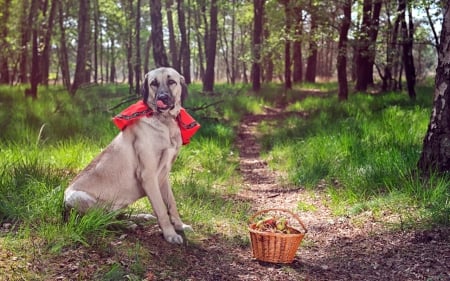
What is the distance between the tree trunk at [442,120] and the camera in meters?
4.81

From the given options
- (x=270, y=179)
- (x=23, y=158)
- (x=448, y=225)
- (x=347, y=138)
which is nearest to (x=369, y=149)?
(x=347, y=138)

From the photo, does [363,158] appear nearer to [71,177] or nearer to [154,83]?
[154,83]

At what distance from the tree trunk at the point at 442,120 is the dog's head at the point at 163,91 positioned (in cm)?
257

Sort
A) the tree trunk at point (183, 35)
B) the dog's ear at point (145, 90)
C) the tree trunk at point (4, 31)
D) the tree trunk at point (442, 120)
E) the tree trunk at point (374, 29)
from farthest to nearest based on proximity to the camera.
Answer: the tree trunk at point (183, 35), the tree trunk at point (4, 31), the tree trunk at point (374, 29), the tree trunk at point (442, 120), the dog's ear at point (145, 90)

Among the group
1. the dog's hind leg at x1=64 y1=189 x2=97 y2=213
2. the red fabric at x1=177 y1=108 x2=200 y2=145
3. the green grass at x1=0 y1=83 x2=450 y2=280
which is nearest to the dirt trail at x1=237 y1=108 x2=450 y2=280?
the green grass at x1=0 y1=83 x2=450 y2=280

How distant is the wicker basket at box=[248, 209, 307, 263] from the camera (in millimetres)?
3668

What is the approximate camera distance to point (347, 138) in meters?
6.97

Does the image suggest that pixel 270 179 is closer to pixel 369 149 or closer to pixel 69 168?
pixel 369 149

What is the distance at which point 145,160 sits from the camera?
3.89m

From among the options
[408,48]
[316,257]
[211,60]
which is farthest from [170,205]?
[211,60]

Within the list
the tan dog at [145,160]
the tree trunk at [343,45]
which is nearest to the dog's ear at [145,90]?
the tan dog at [145,160]

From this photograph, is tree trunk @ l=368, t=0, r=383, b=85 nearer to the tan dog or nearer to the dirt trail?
the dirt trail

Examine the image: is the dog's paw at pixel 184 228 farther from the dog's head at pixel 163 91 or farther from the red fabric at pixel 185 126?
the dog's head at pixel 163 91

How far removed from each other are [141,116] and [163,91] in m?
0.27
